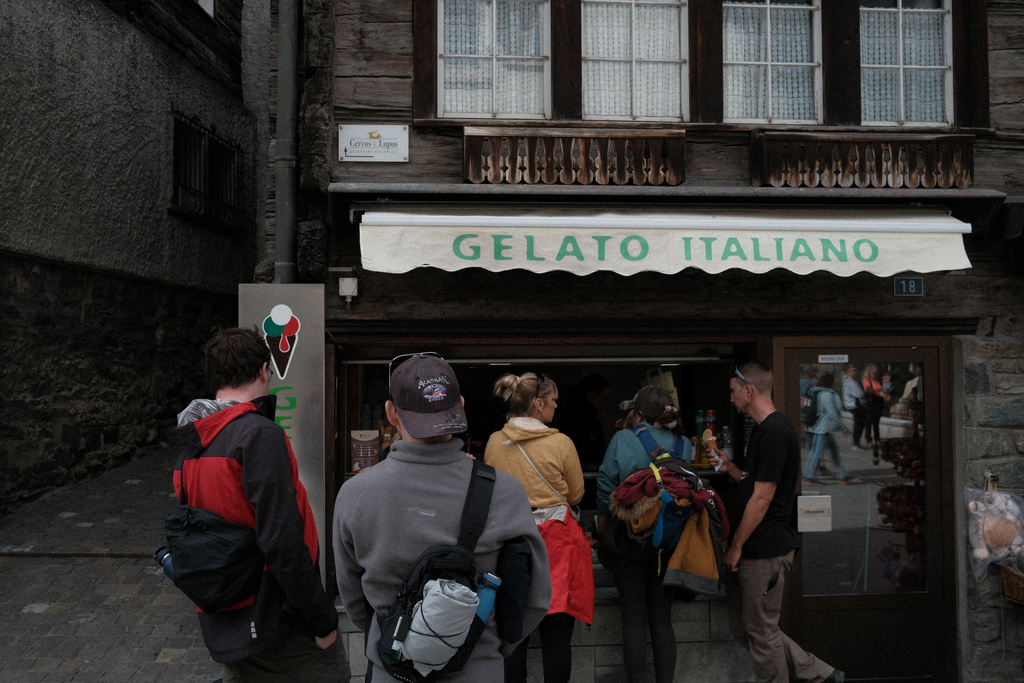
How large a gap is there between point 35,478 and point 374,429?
4172 mm

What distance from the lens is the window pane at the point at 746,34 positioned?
5.35 meters

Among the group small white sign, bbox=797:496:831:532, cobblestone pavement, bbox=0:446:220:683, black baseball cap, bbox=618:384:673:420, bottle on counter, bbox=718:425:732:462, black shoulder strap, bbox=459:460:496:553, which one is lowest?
cobblestone pavement, bbox=0:446:220:683

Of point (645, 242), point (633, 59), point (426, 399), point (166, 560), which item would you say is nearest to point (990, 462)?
point (645, 242)

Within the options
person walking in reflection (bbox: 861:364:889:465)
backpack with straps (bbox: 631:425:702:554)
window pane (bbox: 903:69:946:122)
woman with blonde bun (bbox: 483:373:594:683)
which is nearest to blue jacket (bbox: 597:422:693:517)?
backpack with straps (bbox: 631:425:702:554)

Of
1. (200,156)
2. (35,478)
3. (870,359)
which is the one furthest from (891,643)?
(200,156)

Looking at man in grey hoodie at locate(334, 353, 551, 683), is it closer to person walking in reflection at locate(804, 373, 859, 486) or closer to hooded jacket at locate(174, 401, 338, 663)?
hooded jacket at locate(174, 401, 338, 663)

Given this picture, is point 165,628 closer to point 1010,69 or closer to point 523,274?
point 523,274

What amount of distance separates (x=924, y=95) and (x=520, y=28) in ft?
9.47

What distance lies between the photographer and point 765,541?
177 inches

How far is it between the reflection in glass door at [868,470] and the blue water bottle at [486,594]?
11.6 feet

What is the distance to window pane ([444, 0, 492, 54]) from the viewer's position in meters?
5.16

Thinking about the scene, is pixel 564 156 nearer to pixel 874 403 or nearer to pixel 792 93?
pixel 792 93

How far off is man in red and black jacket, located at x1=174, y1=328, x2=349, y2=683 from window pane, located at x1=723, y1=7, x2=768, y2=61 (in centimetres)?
399

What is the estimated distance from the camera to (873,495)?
17.5 ft
